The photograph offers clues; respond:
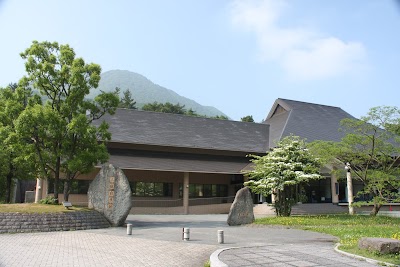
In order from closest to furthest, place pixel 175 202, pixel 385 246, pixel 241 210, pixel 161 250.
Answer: pixel 385 246
pixel 161 250
pixel 241 210
pixel 175 202

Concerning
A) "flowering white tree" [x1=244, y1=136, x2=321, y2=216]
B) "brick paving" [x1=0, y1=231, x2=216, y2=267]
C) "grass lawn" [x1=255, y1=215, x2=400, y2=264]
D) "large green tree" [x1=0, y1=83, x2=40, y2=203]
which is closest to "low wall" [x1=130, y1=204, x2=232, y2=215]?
"flowering white tree" [x1=244, y1=136, x2=321, y2=216]

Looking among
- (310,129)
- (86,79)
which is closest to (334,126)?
(310,129)

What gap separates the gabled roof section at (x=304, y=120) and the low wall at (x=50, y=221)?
17778 millimetres

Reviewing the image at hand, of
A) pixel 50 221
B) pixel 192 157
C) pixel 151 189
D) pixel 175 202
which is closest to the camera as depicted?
pixel 50 221

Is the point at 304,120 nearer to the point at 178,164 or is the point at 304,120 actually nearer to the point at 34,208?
the point at 178,164

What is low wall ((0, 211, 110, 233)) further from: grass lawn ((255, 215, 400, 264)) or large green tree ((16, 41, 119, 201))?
grass lawn ((255, 215, 400, 264))

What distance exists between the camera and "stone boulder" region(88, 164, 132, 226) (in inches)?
632

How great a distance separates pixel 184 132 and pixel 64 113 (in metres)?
14.8

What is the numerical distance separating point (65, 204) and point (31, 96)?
249 inches

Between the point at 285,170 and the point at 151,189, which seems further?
the point at 151,189

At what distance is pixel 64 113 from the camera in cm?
1770

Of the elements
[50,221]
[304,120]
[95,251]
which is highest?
[304,120]

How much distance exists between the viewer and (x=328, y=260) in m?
7.74

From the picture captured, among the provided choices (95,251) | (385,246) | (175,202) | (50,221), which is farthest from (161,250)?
(175,202)
